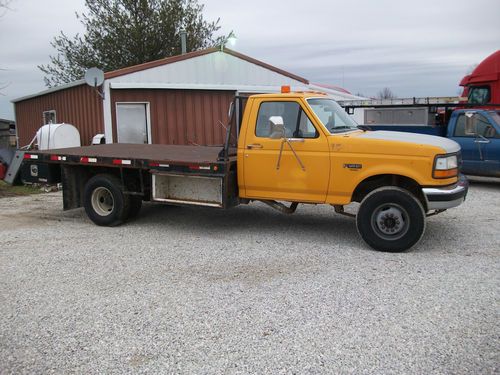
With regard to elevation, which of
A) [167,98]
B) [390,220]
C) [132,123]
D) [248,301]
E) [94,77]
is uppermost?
[94,77]

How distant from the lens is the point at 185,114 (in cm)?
1477

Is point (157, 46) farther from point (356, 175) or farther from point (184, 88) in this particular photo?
point (356, 175)

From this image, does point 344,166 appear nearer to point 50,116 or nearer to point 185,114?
point 185,114

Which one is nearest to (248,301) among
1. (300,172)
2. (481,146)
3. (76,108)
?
(300,172)

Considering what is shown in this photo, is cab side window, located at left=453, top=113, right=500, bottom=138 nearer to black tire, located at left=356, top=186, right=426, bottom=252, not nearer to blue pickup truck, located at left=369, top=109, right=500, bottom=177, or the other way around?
blue pickup truck, located at left=369, top=109, right=500, bottom=177

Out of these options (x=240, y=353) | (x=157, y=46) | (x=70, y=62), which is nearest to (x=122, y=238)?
(x=240, y=353)

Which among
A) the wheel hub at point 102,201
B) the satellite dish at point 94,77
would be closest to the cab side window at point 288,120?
the wheel hub at point 102,201

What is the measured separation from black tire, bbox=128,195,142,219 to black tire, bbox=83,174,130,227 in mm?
128

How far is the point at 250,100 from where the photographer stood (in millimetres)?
7035

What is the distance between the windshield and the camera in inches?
263

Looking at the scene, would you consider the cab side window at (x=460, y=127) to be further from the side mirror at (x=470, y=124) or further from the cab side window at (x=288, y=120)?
the cab side window at (x=288, y=120)

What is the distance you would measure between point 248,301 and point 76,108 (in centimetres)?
1193

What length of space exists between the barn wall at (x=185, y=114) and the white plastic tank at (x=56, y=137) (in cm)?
120

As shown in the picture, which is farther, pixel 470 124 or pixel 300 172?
pixel 470 124
